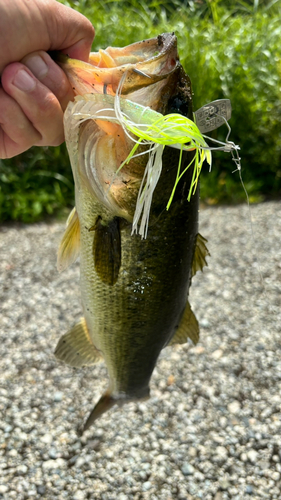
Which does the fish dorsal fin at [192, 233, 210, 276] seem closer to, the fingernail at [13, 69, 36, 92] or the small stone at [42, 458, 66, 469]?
the fingernail at [13, 69, 36, 92]

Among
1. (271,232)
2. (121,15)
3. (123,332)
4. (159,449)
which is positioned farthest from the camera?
(121,15)

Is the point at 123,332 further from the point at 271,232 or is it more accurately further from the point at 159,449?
the point at 271,232

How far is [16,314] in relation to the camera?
11.5 ft

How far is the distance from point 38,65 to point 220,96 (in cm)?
481

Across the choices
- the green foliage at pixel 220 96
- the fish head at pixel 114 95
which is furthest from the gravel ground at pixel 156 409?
the green foliage at pixel 220 96

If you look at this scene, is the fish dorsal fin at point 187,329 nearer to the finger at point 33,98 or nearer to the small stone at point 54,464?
the finger at point 33,98

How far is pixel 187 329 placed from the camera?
6.20 ft

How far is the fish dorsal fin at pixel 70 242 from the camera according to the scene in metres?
1.62

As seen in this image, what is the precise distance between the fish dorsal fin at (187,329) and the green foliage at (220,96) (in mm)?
3520

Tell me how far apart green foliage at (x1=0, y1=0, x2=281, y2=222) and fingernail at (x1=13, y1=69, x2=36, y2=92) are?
3.79 metres

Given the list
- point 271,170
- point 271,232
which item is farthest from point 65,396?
point 271,170

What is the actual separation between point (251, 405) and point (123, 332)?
1376mm

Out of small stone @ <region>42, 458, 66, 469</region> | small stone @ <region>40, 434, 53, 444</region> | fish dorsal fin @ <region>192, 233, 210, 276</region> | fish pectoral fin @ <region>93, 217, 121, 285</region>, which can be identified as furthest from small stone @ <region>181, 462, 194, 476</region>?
fish pectoral fin @ <region>93, 217, 121, 285</region>

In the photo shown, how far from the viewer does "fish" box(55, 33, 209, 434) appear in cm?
125
